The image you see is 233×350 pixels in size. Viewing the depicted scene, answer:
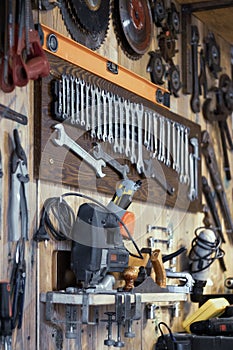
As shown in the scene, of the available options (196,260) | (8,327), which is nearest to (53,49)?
(8,327)

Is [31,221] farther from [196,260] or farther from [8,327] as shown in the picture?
[196,260]

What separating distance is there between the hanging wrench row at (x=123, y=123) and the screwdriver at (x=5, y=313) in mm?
805

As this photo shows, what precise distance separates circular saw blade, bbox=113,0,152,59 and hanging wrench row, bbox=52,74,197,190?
11.8 inches

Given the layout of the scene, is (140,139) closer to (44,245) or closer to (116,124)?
(116,124)

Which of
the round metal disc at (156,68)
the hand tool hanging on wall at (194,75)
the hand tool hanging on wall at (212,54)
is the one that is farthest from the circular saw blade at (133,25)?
the hand tool hanging on wall at (212,54)

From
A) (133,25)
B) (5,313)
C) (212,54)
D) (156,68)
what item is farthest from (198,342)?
(212,54)

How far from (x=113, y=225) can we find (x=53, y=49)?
775 mm

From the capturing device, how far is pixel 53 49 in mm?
3426

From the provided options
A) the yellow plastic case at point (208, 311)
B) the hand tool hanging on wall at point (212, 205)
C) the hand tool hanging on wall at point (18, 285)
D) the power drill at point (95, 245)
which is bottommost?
the yellow plastic case at point (208, 311)

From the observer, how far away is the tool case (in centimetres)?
381

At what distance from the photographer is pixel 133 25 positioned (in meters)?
4.14

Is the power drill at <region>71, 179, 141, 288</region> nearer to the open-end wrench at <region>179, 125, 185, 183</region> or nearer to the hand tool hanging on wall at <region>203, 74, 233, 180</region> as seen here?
the open-end wrench at <region>179, 125, 185, 183</region>

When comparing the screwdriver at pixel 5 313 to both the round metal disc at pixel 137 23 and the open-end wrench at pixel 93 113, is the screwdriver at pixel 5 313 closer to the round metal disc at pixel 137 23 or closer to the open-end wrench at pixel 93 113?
the open-end wrench at pixel 93 113

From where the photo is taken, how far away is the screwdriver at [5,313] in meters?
2.93
